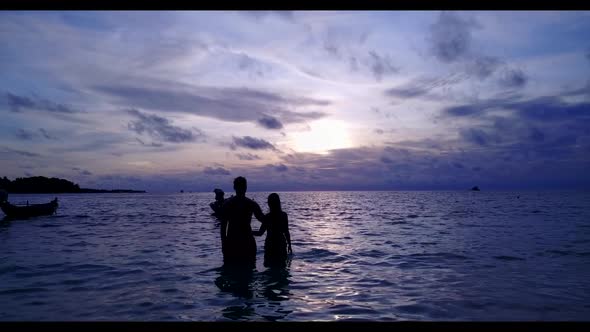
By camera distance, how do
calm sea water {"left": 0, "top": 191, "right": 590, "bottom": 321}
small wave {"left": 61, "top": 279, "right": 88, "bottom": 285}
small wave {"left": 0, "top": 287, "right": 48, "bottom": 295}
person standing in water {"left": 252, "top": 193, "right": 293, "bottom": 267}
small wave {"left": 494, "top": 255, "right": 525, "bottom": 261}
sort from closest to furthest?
calm sea water {"left": 0, "top": 191, "right": 590, "bottom": 321}, small wave {"left": 0, "top": 287, "right": 48, "bottom": 295}, small wave {"left": 61, "top": 279, "right": 88, "bottom": 285}, person standing in water {"left": 252, "top": 193, "right": 293, "bottom": 267}, small wave {"left": 494, "top": 255, "right": 525, "bottom": 261}

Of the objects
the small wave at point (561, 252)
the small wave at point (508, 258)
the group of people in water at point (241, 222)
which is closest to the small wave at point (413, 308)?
the group of people in water at point (241, 222)

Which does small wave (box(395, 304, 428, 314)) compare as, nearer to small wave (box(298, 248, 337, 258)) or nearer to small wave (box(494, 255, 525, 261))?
small wave (box(298, 248, 337, 258))

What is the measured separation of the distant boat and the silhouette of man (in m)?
35.7

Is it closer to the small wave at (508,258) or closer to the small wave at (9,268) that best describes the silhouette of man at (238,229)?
the small wave at (9,268)

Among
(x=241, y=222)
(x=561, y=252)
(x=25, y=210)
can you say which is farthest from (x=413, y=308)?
(x=25, y=210)

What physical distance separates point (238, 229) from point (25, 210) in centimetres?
3636

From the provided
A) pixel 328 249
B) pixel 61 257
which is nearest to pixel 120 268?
pixel 61 257

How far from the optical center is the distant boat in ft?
116

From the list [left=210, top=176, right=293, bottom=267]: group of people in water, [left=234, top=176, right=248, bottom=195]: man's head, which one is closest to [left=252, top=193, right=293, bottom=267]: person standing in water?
[left=210, top=176, right=293, bottom=267]: group of people in water

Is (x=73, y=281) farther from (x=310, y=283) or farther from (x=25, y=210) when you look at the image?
(x=25, y=210)

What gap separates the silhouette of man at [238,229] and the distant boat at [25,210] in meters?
35.7

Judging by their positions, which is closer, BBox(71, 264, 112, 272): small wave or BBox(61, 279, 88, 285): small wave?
BBox(61, 279, 88, 285): small wave

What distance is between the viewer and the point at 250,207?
9305 mm
